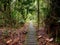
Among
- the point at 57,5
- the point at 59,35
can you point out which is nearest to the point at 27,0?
the point at 57,5

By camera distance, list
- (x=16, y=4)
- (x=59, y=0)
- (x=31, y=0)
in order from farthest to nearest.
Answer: (x=31, y=0)
(x=16, y=4)
(x=59, y=0)

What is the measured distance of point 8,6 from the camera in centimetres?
1669

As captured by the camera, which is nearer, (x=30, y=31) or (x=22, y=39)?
(x=22, y=39)

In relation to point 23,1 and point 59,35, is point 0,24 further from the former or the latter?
point 59,35

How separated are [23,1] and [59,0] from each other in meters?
12.0

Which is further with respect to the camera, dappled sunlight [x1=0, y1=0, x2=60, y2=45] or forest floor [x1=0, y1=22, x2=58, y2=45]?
dappled sunlight [x1=0, y1=0, x2=60, y2=45]

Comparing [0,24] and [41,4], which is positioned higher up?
[41,4]

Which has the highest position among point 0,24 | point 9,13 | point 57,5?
point 57,5

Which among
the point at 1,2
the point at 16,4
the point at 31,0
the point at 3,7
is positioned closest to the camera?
the point at 1,2

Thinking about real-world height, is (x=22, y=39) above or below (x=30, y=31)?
above

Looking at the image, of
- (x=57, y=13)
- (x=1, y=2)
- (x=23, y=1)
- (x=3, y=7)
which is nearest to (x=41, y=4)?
(x=23, y=1)

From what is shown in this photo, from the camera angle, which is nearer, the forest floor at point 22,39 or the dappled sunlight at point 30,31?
the forest floor at point 22,39

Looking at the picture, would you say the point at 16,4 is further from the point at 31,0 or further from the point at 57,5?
the point at 57,5

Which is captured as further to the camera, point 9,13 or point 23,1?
point 23,1
